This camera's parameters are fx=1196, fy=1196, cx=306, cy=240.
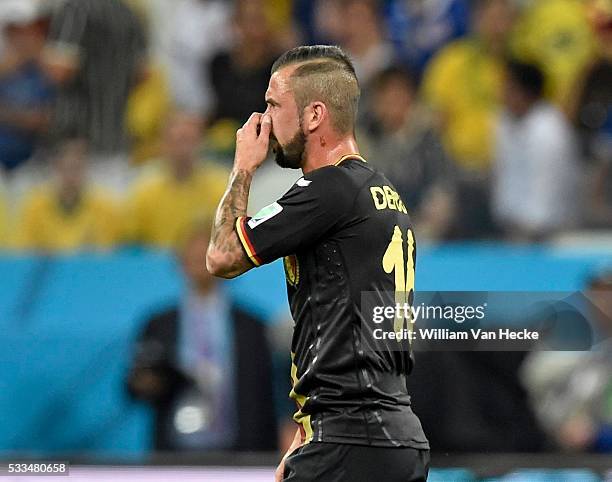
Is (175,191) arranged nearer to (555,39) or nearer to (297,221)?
(555,39)

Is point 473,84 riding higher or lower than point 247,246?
higher

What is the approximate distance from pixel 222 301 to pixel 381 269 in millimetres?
4224

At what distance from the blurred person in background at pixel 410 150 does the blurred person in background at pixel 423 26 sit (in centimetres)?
17

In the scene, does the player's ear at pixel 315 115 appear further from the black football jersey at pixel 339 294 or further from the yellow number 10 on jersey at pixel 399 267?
the yellow number 10 on jersey at pixel 399 267

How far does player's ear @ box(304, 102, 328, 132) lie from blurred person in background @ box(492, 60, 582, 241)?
4403 millimetres

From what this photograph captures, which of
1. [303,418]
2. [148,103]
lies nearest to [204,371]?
[148,103]

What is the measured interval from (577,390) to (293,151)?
4.29 metres

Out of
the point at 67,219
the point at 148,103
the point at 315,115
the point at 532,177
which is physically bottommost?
the point at 67,219

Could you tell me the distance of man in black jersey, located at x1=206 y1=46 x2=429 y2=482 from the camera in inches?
132

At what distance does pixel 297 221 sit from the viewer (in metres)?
3.39

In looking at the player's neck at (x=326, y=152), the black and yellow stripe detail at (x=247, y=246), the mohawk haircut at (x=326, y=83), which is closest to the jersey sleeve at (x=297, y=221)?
the black and yellow stripe detail at (x=247, y=246)

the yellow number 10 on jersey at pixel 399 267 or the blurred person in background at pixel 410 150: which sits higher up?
the blurred person in background at pixel 410 150

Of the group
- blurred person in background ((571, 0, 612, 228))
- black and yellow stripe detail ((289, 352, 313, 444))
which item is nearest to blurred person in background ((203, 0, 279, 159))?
blurred person in background ((571, 0, 612, 228))

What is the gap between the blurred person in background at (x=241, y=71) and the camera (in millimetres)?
8008
